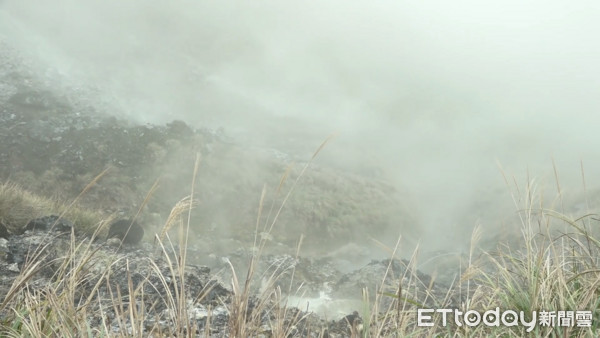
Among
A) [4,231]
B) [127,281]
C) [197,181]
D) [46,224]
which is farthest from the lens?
[197,181]

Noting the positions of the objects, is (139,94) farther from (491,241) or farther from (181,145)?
(491,241)

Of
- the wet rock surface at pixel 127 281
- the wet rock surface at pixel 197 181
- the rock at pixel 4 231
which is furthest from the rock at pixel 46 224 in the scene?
the wet rock surface at pixel 197 181

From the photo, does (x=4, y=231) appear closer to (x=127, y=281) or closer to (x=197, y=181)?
(x=127, y=281)

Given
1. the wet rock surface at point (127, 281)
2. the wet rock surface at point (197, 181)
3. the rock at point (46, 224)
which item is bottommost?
the wet rock surface at point (127, 281)

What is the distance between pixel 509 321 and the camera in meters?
1.89

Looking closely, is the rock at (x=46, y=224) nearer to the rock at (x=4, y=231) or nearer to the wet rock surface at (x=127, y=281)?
the wet rock surface at (x=127, y=281)

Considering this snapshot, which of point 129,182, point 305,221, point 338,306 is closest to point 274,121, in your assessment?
point 305,221

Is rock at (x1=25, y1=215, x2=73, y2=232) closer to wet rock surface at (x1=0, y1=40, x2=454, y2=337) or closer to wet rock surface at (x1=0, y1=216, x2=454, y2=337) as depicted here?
wet rock surface at (x1=0, y1=216, x2=454, y2=337)

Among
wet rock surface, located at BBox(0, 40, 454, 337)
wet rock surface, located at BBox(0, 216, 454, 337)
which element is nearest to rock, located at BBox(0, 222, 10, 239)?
wet rock surface, located at BBox(0, 216, 454, 337)

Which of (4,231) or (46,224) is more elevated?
(46,224)

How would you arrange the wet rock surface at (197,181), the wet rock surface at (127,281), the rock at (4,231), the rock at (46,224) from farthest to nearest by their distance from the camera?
the wet rock surface at (197,181)
the rock at (46,224)
the rock at (4,231)
the wet rock surface at (127,281)

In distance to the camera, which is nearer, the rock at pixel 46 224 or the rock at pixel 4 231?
the rock at pixel 4 231

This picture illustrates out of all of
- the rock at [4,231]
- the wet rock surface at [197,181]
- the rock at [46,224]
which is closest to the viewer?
the rock at [4,231]

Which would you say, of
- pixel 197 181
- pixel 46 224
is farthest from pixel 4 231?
pixel 197 181
